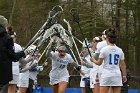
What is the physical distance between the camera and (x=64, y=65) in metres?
13.3

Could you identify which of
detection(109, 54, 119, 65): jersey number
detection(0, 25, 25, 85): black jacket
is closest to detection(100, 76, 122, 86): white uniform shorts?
detection(109, 54, 119, 65): jersey number

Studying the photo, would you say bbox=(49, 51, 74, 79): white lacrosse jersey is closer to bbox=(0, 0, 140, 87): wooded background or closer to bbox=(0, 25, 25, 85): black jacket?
bbox=(0, 25, 25, 85): black jacket

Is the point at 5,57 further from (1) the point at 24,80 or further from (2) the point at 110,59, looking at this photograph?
(1) the point at 24,80

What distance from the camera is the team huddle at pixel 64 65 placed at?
878 cm

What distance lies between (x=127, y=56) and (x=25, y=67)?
19.2 metres

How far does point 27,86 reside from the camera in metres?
14.6

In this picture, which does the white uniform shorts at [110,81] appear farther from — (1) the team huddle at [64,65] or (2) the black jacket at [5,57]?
(2) the black jacket at [5,57]

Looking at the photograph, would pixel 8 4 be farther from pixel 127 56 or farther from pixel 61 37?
pixel 61 37

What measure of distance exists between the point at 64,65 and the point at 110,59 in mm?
2563

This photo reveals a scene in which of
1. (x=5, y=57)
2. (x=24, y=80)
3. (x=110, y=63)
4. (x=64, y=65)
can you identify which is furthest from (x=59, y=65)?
(x=5, y=57)

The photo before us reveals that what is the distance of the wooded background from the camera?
101ft

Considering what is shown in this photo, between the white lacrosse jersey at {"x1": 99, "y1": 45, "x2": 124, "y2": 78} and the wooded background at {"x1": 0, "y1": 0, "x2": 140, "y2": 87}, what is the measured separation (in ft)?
62.0

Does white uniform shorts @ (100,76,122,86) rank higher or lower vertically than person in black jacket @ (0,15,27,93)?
lower

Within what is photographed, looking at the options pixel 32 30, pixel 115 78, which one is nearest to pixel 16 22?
pixel 32 30
